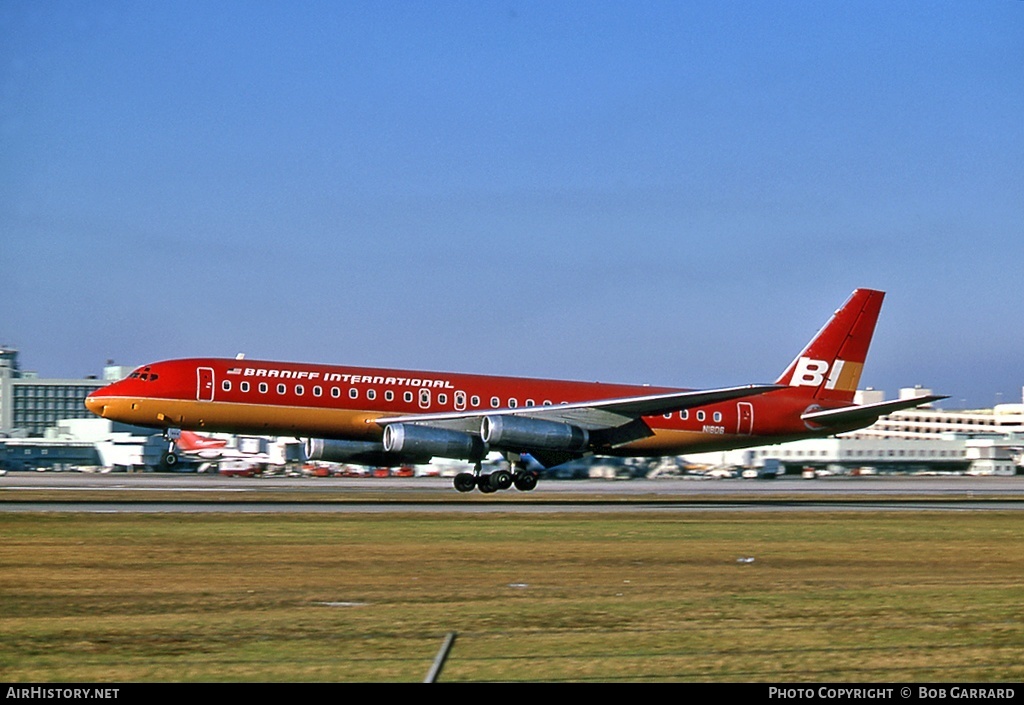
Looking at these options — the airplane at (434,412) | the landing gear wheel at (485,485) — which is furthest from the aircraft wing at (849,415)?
the landing gear wheel at (485,485)

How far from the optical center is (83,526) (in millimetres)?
27641

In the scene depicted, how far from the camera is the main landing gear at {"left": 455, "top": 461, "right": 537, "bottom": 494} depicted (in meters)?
44.6

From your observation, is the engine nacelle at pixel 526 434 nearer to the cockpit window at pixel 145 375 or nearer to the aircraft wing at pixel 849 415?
the aircraft wing at pixel 849 415

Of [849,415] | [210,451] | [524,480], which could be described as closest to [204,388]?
[524,480]

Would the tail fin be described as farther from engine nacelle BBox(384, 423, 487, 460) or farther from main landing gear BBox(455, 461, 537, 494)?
engine nacelle BBox(384, 423, 487, 460)

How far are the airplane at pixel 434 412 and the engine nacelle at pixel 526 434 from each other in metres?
0.05

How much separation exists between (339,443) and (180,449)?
53625 millimetres

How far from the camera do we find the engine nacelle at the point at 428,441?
41312 mm

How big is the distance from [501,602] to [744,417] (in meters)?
34.4

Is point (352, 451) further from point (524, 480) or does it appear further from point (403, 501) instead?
point (524, 480)

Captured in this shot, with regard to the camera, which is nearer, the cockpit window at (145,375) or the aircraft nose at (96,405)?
the cockpit window at (145,375)

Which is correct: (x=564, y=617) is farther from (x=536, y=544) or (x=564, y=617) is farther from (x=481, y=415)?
(x=481, y=415)

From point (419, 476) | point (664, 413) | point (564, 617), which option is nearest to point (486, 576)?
point (564, 617)

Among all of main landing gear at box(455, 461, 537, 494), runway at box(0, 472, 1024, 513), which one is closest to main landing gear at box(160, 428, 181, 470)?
runway at box(0, 472, 1024, 513)
